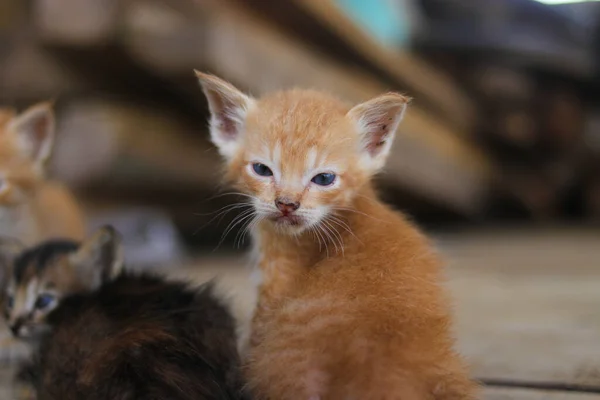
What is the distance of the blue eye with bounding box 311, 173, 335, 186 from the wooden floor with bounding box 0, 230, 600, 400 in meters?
0.40

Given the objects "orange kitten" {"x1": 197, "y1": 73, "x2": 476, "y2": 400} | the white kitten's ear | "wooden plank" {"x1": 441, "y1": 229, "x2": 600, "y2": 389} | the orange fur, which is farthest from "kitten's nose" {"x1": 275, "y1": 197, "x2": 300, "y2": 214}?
the orange fur

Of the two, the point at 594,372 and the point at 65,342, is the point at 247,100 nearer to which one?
the point at 65,342

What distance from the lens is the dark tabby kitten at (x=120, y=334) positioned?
0.99m

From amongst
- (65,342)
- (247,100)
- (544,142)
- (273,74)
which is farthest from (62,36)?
(544,142)

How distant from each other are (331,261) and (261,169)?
0.23 m

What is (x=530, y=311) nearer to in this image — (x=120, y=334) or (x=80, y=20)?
(x=120, y=334)

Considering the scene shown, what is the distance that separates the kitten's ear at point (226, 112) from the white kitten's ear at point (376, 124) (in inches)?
8.7

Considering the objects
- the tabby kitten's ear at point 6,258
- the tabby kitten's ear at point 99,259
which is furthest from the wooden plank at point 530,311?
the tabby kitten's ear at point 6,258

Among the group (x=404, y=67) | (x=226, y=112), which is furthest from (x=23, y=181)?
(x=404, y=67)

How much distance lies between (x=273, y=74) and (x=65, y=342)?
80.8 inches

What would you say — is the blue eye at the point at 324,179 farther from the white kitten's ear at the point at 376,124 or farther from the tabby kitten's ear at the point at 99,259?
the tabby kitten's ear at the point at 99,259

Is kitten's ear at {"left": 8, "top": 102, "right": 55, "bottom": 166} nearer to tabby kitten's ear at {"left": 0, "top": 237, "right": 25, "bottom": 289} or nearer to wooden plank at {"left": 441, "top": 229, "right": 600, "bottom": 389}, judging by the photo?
tabby kitten's ear at {"left": 0, "top": 237, "right": 25, "bottom": 289}

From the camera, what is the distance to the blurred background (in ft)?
8.19

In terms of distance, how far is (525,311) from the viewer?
2.19m
